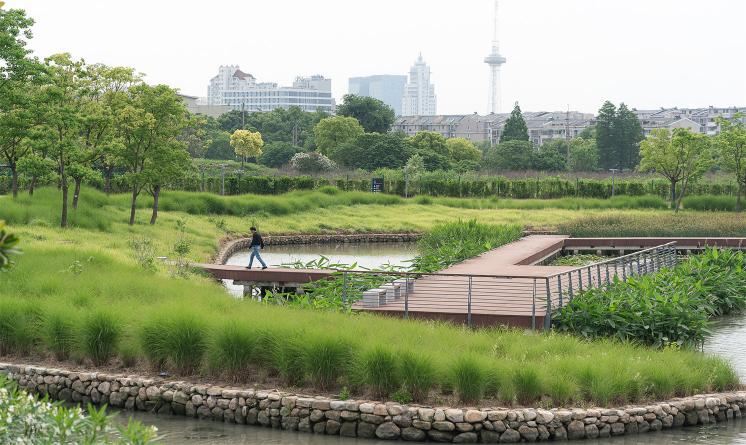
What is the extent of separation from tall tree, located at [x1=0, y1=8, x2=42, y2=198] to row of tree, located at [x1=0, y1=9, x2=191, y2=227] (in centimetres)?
3

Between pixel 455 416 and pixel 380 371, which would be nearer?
pixel 455 416

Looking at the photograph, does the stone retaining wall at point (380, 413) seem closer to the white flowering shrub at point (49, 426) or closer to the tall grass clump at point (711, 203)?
the white flowering shrub at point (49, 426)

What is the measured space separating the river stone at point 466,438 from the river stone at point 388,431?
29.9 inches

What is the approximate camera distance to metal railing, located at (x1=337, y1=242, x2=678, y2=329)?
65.3ft

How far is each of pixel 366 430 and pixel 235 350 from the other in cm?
256

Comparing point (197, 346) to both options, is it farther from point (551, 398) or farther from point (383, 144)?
point (383, 144)

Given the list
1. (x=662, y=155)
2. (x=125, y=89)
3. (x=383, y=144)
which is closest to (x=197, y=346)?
(x=125, y=89)

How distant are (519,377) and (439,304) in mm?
6462

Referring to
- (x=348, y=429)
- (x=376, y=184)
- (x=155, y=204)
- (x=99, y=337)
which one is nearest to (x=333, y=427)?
(x=348, y=429)

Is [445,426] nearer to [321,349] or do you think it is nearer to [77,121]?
[321,349]

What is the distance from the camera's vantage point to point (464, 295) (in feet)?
71.5

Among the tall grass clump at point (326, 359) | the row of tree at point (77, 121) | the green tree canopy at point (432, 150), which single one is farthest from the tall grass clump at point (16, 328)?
the green tree canopy at point (432, 150)

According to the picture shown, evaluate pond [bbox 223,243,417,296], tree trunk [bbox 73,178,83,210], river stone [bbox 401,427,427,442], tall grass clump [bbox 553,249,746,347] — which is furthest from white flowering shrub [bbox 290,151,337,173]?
river stone [bbox 401,427,427,442]

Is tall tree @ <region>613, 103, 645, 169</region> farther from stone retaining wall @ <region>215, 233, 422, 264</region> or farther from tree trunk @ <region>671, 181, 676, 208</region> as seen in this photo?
stone retaining wall @ <region>215, 233, 422, 264</region>
